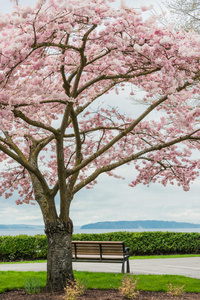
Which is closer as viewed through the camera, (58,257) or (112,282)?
(58,257)

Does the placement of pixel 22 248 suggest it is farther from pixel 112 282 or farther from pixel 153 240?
pixel 112 282

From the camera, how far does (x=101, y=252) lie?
34.6 ft

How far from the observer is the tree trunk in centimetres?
781

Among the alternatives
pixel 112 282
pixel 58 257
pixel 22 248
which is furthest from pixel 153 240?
pixel 58 257

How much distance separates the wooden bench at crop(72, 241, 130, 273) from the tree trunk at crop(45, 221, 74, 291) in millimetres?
2608

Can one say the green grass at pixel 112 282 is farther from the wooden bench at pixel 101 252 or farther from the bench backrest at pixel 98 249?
the bench backrest at pixel 98 249

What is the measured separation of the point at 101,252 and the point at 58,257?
2.95 m

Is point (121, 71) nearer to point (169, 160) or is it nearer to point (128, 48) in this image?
point (128, 48)

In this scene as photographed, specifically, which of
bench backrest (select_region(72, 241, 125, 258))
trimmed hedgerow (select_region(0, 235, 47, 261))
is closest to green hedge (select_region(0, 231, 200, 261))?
trimmed hedgerow (select_region(0, 235, 47, 261))

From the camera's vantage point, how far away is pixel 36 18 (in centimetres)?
558

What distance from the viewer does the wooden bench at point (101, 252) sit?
10273 mm

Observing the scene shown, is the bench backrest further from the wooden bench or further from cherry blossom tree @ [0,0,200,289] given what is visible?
cherry blossom tree @ [0,0,200,289]

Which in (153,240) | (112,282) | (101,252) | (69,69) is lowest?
(112,282)

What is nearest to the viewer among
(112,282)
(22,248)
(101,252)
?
(112,282)
